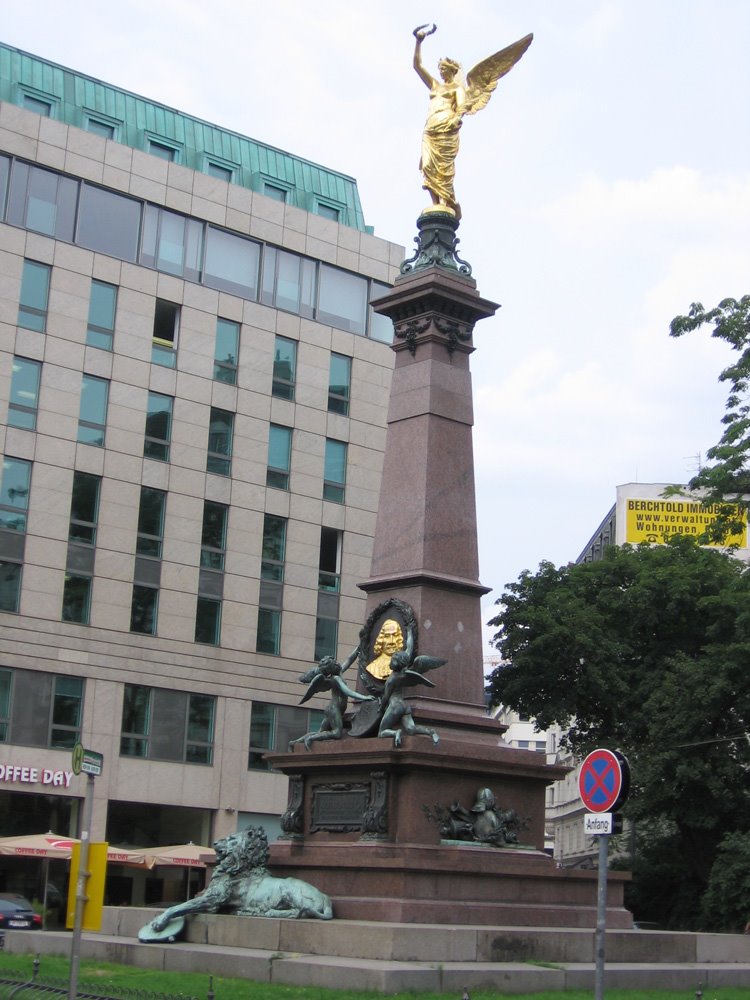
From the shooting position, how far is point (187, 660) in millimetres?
46594

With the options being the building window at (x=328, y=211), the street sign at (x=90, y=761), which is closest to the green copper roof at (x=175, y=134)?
the building window at (x=328, y=211)

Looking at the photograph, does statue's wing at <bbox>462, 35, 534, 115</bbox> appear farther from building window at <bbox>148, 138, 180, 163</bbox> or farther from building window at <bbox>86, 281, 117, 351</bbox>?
building window at <bbox>148, 138, 180, 163</bbox>

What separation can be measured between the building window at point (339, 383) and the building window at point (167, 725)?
11.3 metres

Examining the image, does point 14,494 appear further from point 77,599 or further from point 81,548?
point 77,599

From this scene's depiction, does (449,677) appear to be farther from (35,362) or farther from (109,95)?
(109,95)

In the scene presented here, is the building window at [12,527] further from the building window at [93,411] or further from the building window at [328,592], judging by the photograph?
the building window at [328,592]

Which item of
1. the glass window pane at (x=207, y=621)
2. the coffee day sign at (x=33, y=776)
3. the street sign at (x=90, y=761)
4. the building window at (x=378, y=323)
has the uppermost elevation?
the building window at (x=378, y=323)

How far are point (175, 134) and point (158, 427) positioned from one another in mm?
11340

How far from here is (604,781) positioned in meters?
12.1

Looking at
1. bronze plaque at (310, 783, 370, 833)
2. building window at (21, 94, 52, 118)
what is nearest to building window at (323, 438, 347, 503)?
building window at (21, 94, 52, 118)

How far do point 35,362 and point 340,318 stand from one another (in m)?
12.2

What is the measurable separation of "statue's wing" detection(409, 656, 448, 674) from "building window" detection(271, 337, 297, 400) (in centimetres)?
3076

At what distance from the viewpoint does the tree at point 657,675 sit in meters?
39.9

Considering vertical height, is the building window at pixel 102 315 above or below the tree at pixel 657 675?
above
